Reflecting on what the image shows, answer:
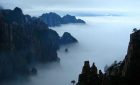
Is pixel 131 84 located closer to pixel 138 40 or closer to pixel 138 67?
pixel 138 67

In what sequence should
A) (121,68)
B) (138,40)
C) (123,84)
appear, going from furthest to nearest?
(121,68) < (138,40) < (123,84)

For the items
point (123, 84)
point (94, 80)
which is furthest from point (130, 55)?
point (94, 80)

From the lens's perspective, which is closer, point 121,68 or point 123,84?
point 123,84

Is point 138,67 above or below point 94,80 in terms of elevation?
above

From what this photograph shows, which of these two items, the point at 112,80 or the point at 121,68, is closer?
the point at 112,80

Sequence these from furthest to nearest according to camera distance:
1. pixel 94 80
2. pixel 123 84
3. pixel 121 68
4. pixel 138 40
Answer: pixel 94 80 → pixel 121 68 → pixel 138 40 → pixel 123 84

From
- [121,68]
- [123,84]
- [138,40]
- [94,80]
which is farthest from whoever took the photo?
[94,80]

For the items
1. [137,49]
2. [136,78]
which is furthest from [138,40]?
[136,78]

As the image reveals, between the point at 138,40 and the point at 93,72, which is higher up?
the point at 138,40

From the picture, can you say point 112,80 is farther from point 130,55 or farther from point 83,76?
point 83,76
